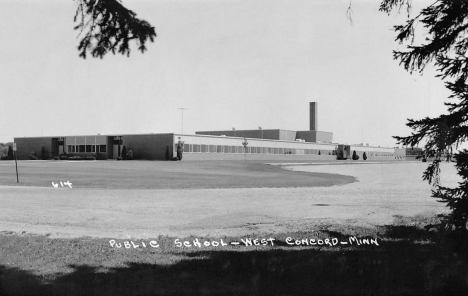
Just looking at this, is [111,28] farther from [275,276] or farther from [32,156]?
[32,156]

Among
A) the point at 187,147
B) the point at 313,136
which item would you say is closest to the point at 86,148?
the point at 187,147

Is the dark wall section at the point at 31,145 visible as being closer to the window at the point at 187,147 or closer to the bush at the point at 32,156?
the bush at the point at 32,156

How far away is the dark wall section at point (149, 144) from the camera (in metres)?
63.0

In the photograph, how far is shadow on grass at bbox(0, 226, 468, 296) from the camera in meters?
5.66

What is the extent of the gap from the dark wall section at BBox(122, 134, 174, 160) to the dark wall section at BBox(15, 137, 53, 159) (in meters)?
14.8

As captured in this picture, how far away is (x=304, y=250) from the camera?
7.88 meters

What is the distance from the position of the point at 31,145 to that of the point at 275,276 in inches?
2985

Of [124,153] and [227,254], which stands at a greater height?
[124,153]

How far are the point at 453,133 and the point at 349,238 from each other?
3331mm

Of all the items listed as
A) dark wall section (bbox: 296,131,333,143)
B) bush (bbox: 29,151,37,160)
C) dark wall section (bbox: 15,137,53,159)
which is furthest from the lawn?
dark wall section (bbox: 296,131,333,143)

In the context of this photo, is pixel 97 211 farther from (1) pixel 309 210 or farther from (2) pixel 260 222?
(1) pixel 309 210

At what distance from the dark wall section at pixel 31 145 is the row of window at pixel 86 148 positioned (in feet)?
12.6

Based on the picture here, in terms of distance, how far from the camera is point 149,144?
64625mm

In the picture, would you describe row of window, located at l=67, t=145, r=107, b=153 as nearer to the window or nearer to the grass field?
the window
